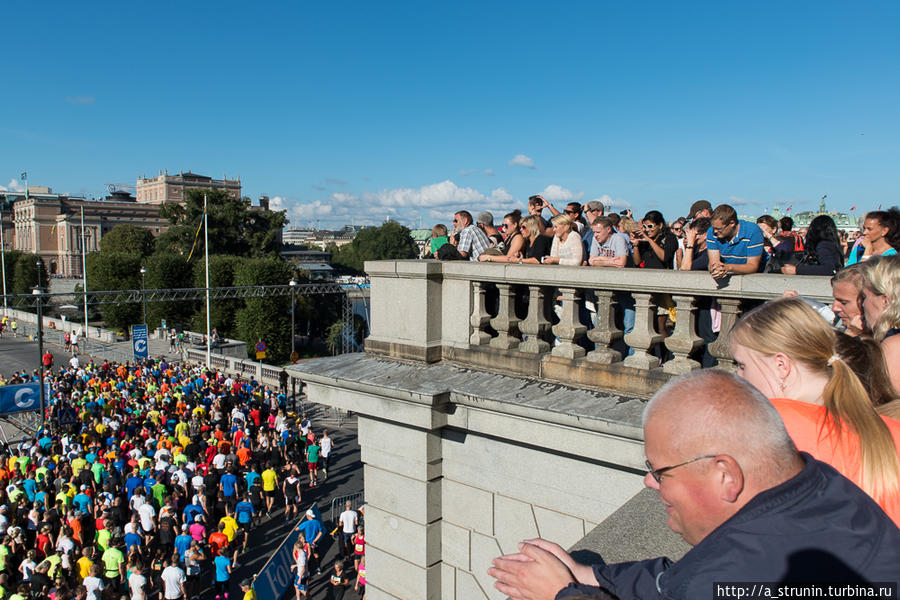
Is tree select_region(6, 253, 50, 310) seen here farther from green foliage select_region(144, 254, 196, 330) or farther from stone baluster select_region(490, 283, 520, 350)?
stone baluster select_region(490, 283, 520, 350)

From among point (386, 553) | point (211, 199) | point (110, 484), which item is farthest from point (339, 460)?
point (211, 199)

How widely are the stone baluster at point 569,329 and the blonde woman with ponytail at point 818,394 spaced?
7.73ft

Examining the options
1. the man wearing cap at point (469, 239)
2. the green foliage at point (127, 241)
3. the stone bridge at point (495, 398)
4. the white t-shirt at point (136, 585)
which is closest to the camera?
the stone bridge at point (495, 398)

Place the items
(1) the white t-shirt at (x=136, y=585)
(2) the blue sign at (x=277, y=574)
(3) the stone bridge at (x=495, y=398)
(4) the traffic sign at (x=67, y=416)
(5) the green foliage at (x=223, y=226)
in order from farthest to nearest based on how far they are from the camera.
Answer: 1. (5) the green foliage at (x=223, y=226)
2. (4) the traffic sign at (x=67, y=416)
3. (2) the blue sign at (x=277, y=574)
4. (1) the white t-shirt at (x=136, y=585)
5. (3) the stone bridge at (x=495, y=398)

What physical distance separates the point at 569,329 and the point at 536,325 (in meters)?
0.33

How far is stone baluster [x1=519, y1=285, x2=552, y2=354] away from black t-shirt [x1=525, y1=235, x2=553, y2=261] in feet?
4.40

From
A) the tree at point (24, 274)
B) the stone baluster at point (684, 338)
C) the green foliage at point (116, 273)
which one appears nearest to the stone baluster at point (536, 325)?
the stone baluster at point (684, 338)

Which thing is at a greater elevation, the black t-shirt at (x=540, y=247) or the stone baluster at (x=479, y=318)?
the black t-shirt at (x=540, y=247)

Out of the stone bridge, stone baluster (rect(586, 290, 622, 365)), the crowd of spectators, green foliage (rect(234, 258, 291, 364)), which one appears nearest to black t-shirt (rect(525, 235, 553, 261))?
the stone bridge

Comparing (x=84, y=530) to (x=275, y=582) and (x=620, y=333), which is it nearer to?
(x=275, y=582)

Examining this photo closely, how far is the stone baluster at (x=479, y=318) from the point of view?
17.9ft

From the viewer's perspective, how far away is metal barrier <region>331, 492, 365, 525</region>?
15.6 m

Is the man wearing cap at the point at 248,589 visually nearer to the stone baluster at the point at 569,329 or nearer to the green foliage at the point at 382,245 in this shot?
the stone baluster at the point at 569,329

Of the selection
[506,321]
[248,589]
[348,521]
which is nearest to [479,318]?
[506,321]
